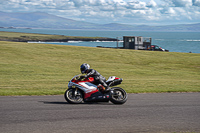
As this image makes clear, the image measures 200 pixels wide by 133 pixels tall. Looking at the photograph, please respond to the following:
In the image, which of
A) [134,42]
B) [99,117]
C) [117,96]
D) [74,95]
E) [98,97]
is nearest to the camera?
[99,117]

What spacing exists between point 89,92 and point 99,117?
261cm

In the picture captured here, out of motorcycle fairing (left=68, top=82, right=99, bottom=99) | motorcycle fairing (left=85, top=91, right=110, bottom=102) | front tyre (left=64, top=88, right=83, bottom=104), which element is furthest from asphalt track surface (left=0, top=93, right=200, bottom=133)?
motorcycle fairing (left=68, top=82, right=99, bottom=99)

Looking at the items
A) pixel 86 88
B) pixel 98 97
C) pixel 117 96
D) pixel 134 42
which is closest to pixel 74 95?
pixel 86 88

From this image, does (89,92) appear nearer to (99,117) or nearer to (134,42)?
(99,117)

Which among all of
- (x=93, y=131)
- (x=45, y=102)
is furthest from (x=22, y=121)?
(x=45, y=102)

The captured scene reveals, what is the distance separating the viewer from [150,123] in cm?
894

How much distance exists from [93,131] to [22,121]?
7.34ft

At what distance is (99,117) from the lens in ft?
31.4

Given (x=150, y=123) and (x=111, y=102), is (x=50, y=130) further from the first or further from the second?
(x=111, y=102)

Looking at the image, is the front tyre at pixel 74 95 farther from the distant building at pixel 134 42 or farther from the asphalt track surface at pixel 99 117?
the distant building at pixel 134 42

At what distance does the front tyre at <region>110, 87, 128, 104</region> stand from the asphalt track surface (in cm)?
24

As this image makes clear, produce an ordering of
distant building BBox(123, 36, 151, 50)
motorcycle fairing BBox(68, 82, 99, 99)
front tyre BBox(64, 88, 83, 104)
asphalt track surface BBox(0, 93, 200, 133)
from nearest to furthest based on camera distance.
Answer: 1. asphalt track surface BBox(0, 93, 200, 133)
2. motorcycle fairing BBox(68, 82, 99, 99)
3. front tyre BBox(64, 88, 83, 104)
4. distant building BBox(123, 36, 151, 50)

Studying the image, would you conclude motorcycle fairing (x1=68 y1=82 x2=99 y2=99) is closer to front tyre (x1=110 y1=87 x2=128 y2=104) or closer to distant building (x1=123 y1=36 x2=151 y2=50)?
front tyre (x1=110 y1=87 x2=128 y2=104)

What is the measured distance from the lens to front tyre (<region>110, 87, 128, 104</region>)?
1212 centimetres
